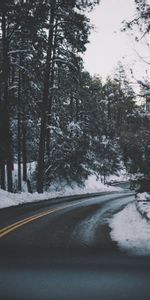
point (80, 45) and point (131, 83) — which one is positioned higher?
point (80, 45)

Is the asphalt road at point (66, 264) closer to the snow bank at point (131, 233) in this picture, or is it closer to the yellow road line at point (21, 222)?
the yellow road line at point (21, 222)

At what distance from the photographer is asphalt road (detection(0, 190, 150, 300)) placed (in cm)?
677

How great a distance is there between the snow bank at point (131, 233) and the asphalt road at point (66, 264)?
0.27m

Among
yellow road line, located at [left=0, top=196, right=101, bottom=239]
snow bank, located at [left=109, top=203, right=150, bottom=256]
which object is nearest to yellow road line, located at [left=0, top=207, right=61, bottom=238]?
yellow road line, located at [left=0, top=196, right=101, bottom=239]

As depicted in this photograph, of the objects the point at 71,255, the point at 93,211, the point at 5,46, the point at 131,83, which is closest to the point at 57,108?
the point at 5,46

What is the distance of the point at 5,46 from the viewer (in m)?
26.6

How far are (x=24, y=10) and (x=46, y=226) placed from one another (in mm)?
15281

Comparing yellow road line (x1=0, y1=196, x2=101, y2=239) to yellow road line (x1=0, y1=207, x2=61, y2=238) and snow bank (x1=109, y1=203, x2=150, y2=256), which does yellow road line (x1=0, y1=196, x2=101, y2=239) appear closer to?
yellow road line (x1=0, y1=207, x2=61, y2=238)

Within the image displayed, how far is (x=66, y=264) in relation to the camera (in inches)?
346

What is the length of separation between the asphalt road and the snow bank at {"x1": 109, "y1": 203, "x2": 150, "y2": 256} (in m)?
0.27

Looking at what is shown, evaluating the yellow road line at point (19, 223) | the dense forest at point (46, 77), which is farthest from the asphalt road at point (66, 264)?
the dense forest at point (46, 77)

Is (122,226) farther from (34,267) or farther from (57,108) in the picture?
(57,108)

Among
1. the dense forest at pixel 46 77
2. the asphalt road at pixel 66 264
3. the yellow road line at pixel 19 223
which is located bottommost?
the asphalt road at pixel 66 264

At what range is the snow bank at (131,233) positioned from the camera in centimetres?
1050
